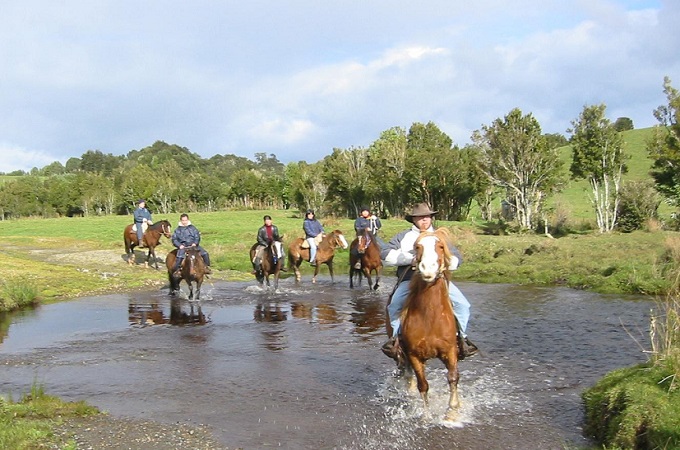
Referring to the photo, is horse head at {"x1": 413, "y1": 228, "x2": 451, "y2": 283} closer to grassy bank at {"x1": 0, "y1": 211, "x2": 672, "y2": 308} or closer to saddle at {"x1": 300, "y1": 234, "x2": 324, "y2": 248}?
grassy bank at {"x1": 0, "y1": 211, "x2": 672, "y2": 308}

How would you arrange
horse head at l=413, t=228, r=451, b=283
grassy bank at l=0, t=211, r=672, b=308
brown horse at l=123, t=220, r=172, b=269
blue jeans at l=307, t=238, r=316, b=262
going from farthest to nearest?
brown horse at l=123, t=220, r=172, b=269 → blue jeans at l=307, t=238, r=316, b=262 → grassy bank at l=0, t=211, r=672, b=308 → horse head at l=413, t=228, r=451, b=283

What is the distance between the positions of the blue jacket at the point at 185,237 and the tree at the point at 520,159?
82.2 feet

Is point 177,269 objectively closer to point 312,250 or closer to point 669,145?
point 312,250

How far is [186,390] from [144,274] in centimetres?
1523

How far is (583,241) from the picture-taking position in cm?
2789

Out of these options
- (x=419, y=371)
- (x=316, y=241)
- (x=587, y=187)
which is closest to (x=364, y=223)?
(x=316, y=241)

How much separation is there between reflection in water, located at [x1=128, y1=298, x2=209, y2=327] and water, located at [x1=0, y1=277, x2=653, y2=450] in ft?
0.36

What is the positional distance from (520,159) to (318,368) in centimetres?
3104

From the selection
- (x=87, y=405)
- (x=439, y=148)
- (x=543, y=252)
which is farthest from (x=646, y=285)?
(x=439, y=148)

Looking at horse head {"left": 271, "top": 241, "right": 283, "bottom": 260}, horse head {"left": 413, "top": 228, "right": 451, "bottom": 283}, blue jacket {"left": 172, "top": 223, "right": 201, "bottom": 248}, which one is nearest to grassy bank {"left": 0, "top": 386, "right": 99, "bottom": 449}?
horse head {"left": 413, "top": 228, "right": 451, "bottom": 283}

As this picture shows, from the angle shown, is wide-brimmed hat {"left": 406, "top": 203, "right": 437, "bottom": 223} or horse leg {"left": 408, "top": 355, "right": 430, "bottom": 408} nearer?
horse leg {"left": 408, "top": 355, "right": 430, "bottom": 408}

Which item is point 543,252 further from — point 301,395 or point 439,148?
point 439,148

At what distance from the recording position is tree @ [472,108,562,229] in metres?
36.7

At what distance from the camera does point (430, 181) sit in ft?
179
